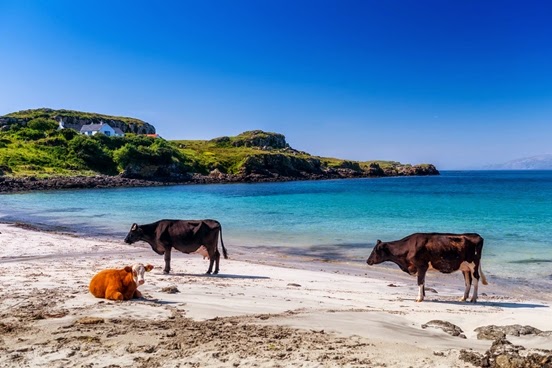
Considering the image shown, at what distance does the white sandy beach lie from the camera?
6.10 metres

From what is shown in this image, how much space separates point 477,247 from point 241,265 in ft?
27.0

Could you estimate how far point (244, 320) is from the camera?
317 inches

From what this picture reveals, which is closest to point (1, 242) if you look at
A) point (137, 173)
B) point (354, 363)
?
point (354, 363)

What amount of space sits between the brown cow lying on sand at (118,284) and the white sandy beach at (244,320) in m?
0.24

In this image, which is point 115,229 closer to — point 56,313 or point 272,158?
point 56,313

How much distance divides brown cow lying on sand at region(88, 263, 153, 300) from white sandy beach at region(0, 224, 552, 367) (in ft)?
0.79

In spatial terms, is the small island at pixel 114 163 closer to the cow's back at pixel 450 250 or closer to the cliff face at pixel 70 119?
the cliff face at pixel 70 119

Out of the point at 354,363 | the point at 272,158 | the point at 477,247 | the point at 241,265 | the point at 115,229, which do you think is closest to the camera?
the point at 354,363

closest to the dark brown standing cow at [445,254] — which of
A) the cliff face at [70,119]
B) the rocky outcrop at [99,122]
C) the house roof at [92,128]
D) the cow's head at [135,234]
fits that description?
the cow's head at [135,234]

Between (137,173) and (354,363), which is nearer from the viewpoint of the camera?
(354,363)

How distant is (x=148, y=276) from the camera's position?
12.9 meters

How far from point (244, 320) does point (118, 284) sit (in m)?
3.01

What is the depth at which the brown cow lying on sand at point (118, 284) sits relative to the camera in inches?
364

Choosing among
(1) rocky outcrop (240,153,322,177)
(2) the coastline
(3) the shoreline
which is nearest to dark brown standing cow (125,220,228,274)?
(3) the shoreline
